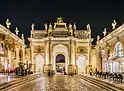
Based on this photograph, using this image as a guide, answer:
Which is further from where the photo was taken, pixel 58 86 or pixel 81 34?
pixel 81 34

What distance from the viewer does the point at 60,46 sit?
62375mm

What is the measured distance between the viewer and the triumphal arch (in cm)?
6056

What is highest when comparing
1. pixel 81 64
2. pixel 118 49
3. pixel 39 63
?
pixel 118 49

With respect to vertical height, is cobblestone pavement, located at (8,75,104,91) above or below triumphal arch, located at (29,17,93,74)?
below

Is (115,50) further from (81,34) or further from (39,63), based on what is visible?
(39,63)

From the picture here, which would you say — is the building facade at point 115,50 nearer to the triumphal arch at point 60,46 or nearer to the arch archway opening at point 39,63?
the triumphal arch at point 60,46

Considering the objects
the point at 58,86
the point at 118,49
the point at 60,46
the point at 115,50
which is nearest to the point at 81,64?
the point at 60,46

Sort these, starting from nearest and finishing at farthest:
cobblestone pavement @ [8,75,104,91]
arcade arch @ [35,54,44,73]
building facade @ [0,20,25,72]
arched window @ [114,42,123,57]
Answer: cobblestone pavement @ [8,75,104,91], arched window @ [114,42,123,57], building facade @ [0,20,25,72], arcade arch @ [35,54,44,73]

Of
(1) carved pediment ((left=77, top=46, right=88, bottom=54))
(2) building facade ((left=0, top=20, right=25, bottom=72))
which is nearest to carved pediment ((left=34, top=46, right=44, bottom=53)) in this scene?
(2) building facade ((left=0, top=20, right=25, bottom=72))

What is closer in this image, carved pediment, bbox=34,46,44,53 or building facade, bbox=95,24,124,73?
building facade, bbox=95,24,124,73

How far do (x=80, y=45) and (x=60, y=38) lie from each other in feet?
15.8

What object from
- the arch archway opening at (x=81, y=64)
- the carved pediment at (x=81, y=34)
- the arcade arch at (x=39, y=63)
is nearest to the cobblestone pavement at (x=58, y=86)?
the carved pediment at (x=81, y=34)

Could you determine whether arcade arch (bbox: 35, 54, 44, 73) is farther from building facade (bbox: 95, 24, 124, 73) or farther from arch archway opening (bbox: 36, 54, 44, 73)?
building facade (bbox: 95, 24, 124, 73)

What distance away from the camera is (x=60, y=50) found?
215 feet
